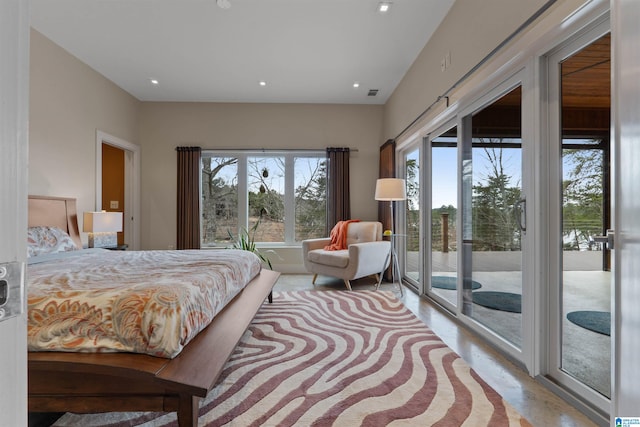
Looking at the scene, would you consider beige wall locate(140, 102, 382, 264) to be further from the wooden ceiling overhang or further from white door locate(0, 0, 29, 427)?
white door locate(0, 0, 29, 427)

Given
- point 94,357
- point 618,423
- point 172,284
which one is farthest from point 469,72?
point 94,357

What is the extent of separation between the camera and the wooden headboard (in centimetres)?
299

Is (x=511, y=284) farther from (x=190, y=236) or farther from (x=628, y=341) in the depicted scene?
(x=190, y=236)

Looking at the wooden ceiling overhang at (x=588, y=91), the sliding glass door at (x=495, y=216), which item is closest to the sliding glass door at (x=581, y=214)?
the wooden ceiling overhang at (x=588, y=91)

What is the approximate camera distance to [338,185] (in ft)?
16.4

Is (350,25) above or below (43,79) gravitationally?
above

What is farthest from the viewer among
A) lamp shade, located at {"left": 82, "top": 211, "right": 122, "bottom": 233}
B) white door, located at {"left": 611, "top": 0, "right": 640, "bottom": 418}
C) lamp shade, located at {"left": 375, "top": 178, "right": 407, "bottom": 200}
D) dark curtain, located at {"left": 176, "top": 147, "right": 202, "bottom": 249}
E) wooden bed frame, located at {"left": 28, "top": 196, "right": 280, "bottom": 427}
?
dark curtain, located at {"left": 176, "top": 147, "right": 202, "bottom": 249}

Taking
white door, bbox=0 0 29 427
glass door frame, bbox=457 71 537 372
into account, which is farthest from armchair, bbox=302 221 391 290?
white door, bbox=0 0 29 427

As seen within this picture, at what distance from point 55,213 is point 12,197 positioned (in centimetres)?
374

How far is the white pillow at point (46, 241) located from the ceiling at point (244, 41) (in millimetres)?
1968

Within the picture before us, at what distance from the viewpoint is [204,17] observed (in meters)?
2.87

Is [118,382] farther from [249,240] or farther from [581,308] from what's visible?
[249,240]

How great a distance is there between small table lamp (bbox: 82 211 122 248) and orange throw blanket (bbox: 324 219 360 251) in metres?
2.70

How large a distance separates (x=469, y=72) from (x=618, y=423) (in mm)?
2265
